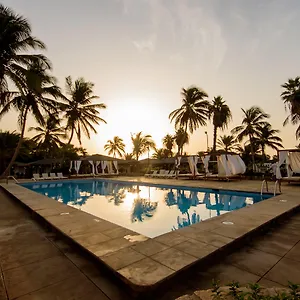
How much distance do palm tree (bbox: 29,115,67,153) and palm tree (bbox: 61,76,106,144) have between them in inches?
185

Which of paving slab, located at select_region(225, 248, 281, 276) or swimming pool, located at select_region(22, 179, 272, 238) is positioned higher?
paving slab, located at select_region(225, 248, 281, 276)

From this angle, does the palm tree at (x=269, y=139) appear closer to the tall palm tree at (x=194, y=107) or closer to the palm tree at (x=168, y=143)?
the tall palm tree at (x=194, y=107)

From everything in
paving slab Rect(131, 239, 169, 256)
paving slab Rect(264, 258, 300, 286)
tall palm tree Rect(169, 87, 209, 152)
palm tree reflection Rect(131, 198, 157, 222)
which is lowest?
palm tree reflection Rect(131, 198, 157, 222)

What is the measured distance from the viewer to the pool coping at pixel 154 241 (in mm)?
2467

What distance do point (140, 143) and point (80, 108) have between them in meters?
13.9

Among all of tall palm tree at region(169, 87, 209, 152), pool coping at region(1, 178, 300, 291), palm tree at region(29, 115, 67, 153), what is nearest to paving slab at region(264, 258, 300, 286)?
pool coping at region(1, 178, 300, 291)

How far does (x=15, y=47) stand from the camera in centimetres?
1116

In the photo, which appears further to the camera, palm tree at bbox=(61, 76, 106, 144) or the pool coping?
palm tree at bbox=(61, 76, 106, 144)

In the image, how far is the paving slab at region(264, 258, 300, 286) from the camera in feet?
8.00

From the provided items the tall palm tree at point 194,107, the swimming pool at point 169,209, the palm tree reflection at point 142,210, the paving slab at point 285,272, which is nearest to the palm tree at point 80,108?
the tall palm tree at point 194,107

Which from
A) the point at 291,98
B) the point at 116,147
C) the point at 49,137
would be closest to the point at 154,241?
the point at 291,98

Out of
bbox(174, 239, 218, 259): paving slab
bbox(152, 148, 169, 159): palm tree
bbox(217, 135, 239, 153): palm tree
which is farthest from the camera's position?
bbox(152, 148, 169, 159): palm tree

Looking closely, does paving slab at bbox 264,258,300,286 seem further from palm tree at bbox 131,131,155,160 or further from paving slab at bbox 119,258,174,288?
palm tree at bbox 131,131,155,160

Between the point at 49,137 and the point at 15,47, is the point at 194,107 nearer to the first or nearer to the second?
the point at 15,47
